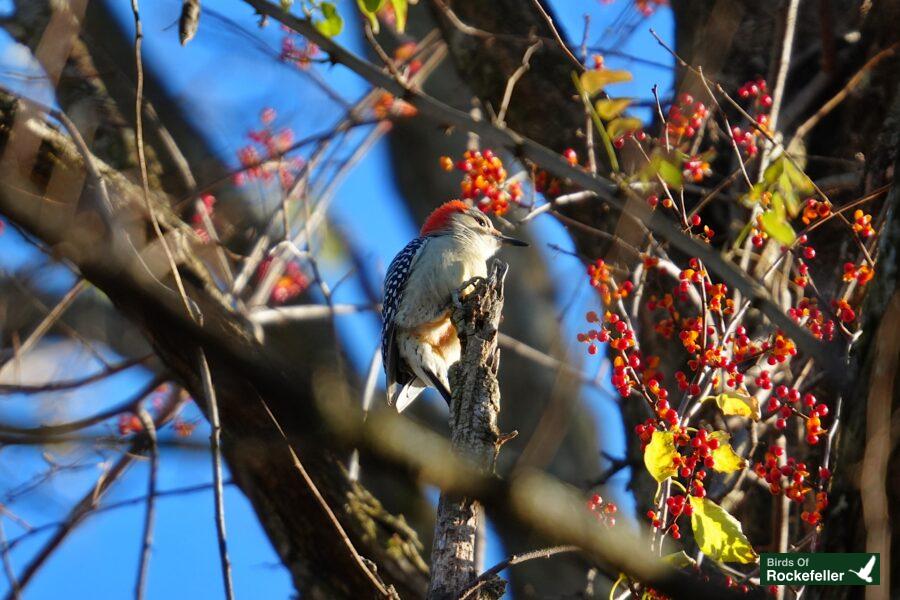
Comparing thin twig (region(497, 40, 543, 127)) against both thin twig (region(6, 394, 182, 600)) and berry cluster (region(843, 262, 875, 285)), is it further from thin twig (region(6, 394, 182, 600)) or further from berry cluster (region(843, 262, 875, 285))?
thin twig (region(6, 394, 182, 600))

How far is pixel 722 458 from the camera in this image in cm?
302

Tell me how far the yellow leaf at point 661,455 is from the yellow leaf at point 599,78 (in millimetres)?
1102

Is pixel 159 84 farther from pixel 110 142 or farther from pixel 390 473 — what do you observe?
pixel 390 473

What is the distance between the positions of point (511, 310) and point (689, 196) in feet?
11.1

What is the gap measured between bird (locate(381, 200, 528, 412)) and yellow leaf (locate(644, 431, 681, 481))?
8.86 ft

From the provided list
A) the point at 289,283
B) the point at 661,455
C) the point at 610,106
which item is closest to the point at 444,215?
the point at 289,283

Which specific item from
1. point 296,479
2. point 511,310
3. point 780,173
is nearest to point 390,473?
point 780,173

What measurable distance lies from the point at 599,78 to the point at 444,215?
4.35 metres

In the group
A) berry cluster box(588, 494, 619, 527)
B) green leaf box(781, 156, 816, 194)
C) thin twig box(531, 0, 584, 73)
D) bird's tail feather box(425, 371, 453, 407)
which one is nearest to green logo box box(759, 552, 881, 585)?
berry cluster box(588, 494, 619, 527)

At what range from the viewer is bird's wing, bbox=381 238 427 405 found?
5926 millimetres

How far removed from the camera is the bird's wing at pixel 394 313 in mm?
5926

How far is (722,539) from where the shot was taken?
282 centimetres

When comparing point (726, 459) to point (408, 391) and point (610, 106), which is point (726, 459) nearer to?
point (610, 106)

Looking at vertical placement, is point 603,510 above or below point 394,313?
below
